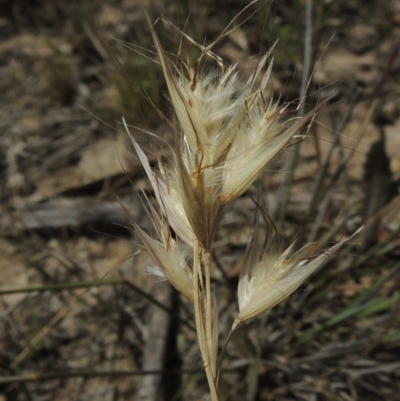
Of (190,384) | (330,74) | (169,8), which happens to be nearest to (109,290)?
(190,384)

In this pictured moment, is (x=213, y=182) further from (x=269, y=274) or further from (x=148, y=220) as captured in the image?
(x=148, y=220)

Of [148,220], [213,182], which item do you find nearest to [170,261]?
[213,182]

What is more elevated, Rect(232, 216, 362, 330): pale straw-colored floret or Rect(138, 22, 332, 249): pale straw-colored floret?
Rect(138, 22, 332, 249): pale straw-colored floret

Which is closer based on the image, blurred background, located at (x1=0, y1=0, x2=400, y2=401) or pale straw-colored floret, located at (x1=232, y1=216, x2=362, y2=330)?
pale straw-colored floret, located at (x1=232, y1=216, x2=362, y2=330)

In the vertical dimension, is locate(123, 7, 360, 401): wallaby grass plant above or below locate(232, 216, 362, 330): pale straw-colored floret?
above

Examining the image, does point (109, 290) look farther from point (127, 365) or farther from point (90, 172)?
point (90, 172)
